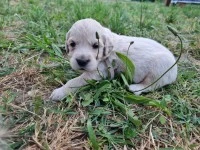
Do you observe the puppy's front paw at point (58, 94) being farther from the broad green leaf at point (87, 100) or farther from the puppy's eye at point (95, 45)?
the puppy's eye at point (95, 45)

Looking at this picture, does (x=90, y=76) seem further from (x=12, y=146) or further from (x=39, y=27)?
(x=39, y=27)

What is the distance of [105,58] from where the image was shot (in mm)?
2910

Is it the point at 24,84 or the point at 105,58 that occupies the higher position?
the point at 105,58

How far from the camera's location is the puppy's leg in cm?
264

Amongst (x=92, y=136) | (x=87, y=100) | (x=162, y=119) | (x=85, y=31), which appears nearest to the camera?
(x=92, y=136)

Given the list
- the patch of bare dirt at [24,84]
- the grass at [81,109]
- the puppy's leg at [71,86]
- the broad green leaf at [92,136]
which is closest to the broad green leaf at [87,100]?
the grass at [81,109]

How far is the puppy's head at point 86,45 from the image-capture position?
8.64 feet

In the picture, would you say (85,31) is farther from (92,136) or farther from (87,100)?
(92,136)

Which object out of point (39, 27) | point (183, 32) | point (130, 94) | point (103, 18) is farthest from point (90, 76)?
point (183, 32)

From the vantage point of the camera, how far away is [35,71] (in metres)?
3.11

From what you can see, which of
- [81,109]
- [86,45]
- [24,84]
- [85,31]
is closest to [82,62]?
[86,45]

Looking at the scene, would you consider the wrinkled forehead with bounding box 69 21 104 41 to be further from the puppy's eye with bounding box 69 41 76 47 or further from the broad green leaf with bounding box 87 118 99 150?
the broad green leaf with bounding box 87 118 99 150

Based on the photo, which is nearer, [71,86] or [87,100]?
[87,100]

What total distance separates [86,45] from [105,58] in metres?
0.28
